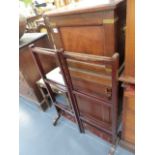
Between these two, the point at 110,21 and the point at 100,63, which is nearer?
the point at 110,21

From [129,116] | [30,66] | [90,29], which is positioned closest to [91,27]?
[90,29]

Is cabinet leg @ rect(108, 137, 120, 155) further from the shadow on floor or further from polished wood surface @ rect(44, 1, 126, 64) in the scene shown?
polished wood surface @ rect(44, 1, 126, 64)

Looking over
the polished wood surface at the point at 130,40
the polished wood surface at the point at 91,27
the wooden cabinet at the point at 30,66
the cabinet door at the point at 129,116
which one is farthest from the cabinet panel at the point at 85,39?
the wooden cabinet at the point at 30,66

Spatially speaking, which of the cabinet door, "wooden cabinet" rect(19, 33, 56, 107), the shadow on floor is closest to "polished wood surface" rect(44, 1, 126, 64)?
the cabinet door

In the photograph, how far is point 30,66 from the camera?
5.53 ft

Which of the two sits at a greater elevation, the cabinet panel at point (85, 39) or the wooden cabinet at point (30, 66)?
the cabinet panel at point (85, 39)

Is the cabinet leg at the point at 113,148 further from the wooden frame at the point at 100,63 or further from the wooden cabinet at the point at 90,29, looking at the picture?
the wooden cabinet at the point at 90,29

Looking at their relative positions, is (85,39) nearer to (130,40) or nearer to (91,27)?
(91,27)

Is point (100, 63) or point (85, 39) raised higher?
point (85, 39)

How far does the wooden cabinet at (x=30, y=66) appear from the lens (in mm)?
1583
